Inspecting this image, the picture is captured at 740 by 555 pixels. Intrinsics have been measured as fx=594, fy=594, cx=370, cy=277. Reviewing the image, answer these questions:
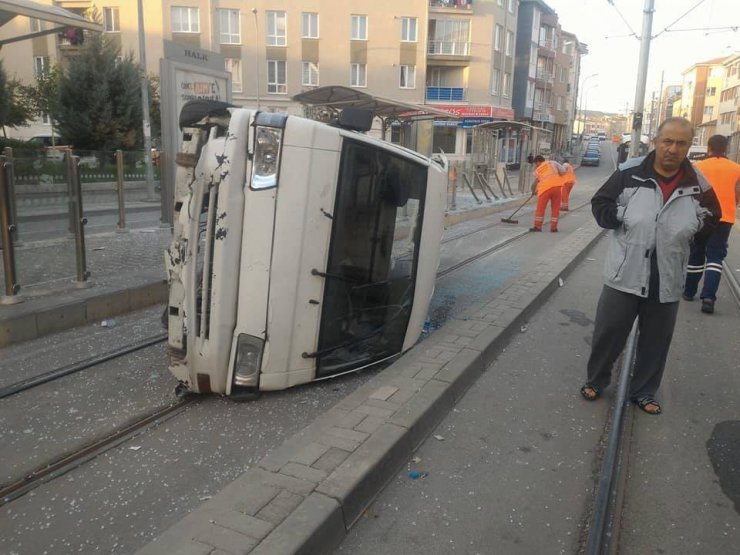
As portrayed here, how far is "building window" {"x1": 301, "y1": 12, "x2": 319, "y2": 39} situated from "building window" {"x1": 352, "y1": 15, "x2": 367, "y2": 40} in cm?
266

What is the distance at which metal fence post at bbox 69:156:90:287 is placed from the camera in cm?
655

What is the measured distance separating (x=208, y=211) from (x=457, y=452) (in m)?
2.13

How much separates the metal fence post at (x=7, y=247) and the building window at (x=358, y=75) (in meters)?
39.8

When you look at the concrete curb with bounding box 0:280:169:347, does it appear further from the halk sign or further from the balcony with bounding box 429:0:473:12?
the balcony with bounding box 429:0:473:12

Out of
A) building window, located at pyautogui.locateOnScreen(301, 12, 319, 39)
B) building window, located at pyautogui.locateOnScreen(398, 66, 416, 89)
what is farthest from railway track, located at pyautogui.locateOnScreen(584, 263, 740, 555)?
building window, located at pyautogui.locateOnScreen(398, 66, 416, 89)

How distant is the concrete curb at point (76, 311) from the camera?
5.29m

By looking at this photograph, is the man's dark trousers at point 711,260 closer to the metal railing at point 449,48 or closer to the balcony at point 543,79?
the metal railing at point 449,48

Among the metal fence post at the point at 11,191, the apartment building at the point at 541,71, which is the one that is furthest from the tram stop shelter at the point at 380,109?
the apartment building at the point at 541,71

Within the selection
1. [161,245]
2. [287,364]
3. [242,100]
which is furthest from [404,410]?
[242,100]

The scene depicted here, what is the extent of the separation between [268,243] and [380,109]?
8999mm

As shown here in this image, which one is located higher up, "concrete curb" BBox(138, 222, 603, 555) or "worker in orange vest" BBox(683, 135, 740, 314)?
"worker in orange vest" BBox(683, 135, 740, 314)

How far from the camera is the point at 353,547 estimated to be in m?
2.67

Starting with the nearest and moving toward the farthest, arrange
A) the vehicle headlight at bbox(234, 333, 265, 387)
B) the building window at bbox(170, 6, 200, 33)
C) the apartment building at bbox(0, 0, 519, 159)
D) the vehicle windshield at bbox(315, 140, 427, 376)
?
the vehicle headlight at bbox(234, 333, 265, 387)
the vehicle windshield at bbox(315, 140, 427, 376)
the building window at bbox(170, 6, 200, 33)
the apartment building at bbox(0, 0, 519, 159)

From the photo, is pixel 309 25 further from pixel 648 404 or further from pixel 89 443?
pixel 89 443
